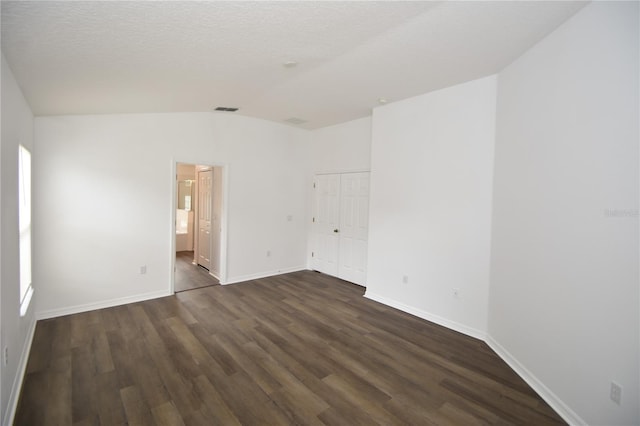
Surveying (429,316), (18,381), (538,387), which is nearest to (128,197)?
(18,381)

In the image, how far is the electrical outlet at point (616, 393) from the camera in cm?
177

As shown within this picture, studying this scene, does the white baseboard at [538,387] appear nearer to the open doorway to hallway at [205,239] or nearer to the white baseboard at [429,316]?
the white baseboard at [429,316]

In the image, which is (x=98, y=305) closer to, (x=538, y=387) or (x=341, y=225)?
(x=341, y=225)

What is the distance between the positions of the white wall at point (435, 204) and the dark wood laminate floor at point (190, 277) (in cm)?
280

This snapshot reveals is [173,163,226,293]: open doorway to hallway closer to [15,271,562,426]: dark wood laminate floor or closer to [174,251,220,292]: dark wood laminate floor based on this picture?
[174,251,220,292]: dark wood laminate floor

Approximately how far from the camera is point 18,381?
2.29 meters

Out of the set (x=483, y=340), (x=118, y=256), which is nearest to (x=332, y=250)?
(x=483, y=340)

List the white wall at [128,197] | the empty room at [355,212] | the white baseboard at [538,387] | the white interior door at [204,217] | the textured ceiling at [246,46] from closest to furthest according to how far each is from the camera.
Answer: the textured ceiling at [246,46] < the empty room at [355,212] < the white baseboard at [538,387] < the white wall at [128,197] < the white interior door at [204,217]

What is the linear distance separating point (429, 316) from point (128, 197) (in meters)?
4.34

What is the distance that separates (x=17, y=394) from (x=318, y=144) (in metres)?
5.14

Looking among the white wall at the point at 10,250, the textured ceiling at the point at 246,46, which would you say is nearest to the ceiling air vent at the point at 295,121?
the textured ceiling at the point at 246,46

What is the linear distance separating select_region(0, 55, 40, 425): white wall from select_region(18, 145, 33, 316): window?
0.40 m

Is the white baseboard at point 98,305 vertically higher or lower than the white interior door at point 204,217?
lower

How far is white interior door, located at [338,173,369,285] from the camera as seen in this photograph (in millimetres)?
5082
